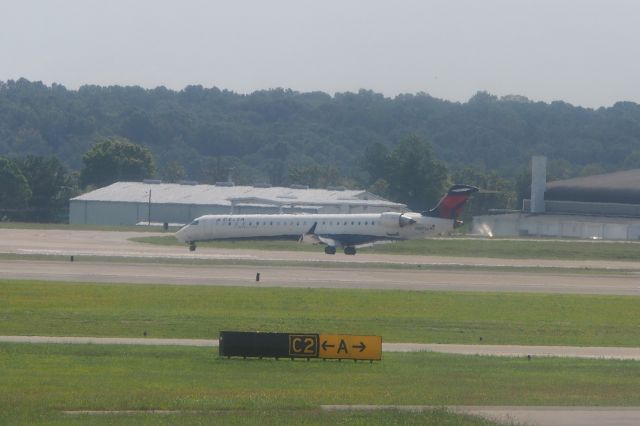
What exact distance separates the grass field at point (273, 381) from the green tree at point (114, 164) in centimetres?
12703

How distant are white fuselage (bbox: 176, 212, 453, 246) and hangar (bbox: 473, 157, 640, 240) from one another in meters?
31.3

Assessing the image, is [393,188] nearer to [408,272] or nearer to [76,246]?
[76,246]

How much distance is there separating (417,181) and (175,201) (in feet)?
120

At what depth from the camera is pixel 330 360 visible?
28938 mm

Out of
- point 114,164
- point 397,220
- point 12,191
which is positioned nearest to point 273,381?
point 397,220

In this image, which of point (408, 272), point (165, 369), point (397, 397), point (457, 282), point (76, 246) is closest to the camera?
point (397, 397)

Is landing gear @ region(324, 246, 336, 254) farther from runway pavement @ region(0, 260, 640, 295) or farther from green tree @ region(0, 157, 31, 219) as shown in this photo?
green tree @ region(0, 157, 31, 219)

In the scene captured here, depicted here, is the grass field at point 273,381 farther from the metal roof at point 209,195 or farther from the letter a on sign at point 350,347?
the metal roof at point 209,195

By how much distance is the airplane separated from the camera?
7744 cm

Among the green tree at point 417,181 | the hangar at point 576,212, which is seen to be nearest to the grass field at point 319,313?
the hangar at point 576,212

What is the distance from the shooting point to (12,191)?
131875 mm

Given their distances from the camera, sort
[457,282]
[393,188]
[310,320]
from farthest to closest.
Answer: [393,188]
[457,282]
[310,320]

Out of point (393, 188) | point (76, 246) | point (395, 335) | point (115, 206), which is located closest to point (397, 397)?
point (395, 335)

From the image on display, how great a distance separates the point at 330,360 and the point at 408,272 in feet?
110
